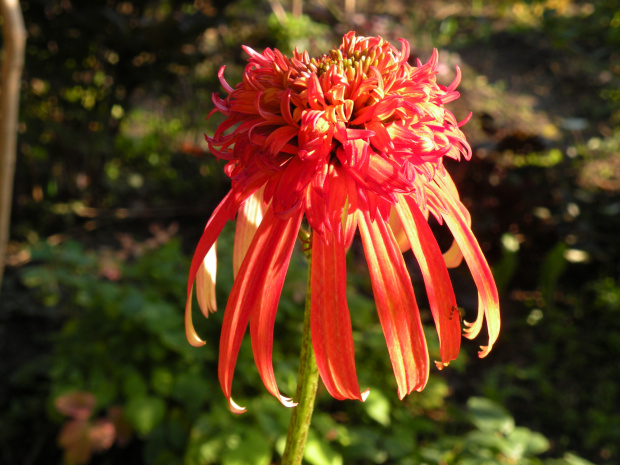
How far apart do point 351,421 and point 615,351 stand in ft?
5.19

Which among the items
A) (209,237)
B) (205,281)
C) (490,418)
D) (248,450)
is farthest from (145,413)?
(209,237)

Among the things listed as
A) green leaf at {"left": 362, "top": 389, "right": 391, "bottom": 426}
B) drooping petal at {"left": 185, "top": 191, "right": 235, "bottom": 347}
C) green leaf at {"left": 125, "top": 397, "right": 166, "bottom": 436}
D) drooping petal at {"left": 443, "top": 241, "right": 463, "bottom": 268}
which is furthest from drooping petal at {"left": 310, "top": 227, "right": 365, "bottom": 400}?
green leaf at {"left": 125, "top": 397, "right": 166, "bottom": 436}

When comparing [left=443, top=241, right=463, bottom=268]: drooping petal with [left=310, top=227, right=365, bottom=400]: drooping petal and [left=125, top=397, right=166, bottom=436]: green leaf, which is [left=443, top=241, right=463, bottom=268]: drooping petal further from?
[left=125, top=397, right=166, bottom=436]: green leaf

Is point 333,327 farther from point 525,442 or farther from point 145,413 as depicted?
point 145,413

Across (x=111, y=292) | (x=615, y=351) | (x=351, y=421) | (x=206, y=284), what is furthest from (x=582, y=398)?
(x=206, y=284)

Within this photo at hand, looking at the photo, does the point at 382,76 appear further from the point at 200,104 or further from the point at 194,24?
the point at 200,104

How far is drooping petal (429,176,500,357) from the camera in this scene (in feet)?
1.99

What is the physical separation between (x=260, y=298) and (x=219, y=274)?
59.4 inches

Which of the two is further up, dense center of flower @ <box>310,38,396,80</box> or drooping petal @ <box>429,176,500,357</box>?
dense center of flower @ <box>310,38,396,80</box>

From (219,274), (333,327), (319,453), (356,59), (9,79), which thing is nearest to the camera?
(333,327)

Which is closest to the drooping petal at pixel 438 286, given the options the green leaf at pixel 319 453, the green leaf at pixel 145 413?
Result: the green leaf at pixel 319 453

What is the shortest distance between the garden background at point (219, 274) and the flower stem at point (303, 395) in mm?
489

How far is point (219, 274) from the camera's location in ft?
6.82

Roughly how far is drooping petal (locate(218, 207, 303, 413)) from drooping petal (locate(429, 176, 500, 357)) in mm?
172
